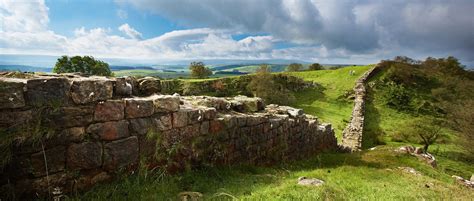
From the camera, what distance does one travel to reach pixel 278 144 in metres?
11.0

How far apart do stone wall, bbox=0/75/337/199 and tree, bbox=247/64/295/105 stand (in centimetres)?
3240

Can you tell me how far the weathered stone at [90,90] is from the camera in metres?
4.95

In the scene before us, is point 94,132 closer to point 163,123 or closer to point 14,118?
point 14,118

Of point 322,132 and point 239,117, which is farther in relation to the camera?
point 322,132

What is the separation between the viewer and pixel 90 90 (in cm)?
512

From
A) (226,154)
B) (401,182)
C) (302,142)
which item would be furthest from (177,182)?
(302,142)

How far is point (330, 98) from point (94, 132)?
40254 millimetres

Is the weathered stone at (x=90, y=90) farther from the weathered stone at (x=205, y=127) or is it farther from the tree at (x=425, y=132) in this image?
the tree at (x=425, y=132)

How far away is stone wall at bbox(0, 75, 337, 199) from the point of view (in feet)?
14.4

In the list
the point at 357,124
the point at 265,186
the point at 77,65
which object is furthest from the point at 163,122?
the point at 77,65

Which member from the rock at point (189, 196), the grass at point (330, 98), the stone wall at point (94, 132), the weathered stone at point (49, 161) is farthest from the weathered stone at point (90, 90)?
the grass at point (330, 98)

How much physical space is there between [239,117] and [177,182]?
3094 millimetres

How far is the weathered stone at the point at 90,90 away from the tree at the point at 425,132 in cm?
2881

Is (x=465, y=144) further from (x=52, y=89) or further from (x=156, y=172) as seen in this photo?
(x=52, y=89)
